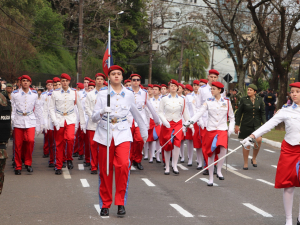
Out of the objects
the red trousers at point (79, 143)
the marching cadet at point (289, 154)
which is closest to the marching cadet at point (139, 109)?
the red trousers at point (79, 143)

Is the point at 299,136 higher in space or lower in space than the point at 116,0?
lower

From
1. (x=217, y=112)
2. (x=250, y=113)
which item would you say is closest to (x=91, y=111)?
(x=217, y=112)

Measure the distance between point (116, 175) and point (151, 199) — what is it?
1.33 meters

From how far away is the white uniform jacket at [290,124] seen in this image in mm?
6293

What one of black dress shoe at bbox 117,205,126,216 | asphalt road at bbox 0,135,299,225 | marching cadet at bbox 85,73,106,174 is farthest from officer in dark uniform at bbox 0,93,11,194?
marching cadet at bbox 85,73,106,174

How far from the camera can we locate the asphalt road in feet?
21.6

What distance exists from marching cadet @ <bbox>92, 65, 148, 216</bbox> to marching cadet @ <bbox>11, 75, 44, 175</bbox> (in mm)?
4038

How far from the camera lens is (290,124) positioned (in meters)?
6.37

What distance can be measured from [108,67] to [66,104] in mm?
4058

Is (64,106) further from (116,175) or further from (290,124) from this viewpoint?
(290,124)

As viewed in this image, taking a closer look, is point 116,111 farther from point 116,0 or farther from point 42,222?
point 116,0

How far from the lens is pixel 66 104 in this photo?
428 inches

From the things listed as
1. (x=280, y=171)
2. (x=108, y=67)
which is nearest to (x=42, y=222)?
(x=108, y=67)

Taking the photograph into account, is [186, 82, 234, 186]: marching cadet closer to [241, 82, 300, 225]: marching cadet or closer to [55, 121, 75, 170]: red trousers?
[55, 121, 75, 170]: red trousers
